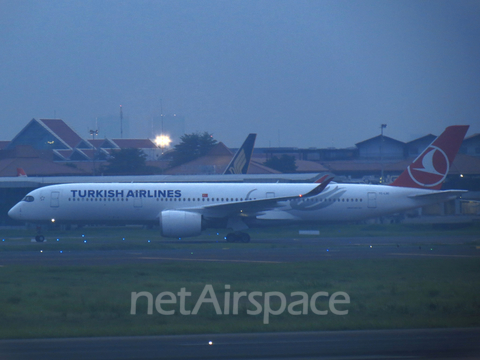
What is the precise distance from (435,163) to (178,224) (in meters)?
14.8

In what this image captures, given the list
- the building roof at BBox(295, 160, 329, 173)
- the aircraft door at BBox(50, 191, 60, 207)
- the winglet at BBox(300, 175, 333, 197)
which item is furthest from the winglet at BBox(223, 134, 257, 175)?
the building roof at BBox(295, 160, 329, 173)

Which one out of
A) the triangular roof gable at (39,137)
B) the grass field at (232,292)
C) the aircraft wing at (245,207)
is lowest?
the grass field at (232,292)

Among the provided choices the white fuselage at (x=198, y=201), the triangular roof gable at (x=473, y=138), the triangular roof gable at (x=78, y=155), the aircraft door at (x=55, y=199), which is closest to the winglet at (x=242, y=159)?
the white fuselage at (x=198, y=201)

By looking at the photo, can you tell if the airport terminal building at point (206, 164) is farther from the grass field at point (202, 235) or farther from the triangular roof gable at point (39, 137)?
the grass field at point (202, 235)

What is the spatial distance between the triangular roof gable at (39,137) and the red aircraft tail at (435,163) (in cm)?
8366

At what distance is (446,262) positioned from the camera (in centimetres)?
2058

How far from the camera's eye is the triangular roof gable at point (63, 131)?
109m

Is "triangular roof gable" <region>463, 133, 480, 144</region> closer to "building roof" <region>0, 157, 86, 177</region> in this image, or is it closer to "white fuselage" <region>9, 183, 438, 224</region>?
"white fuselage" <region>9, 183, 438, 224</region>

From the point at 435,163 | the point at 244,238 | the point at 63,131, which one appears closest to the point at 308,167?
the point at 435,163

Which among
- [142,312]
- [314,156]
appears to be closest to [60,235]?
[142,312]

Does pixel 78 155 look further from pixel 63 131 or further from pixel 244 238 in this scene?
pixel 244 238

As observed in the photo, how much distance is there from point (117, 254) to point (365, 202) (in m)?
14.1

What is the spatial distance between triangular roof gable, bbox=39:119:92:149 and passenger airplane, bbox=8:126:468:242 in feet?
267

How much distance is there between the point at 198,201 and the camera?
100 feet
